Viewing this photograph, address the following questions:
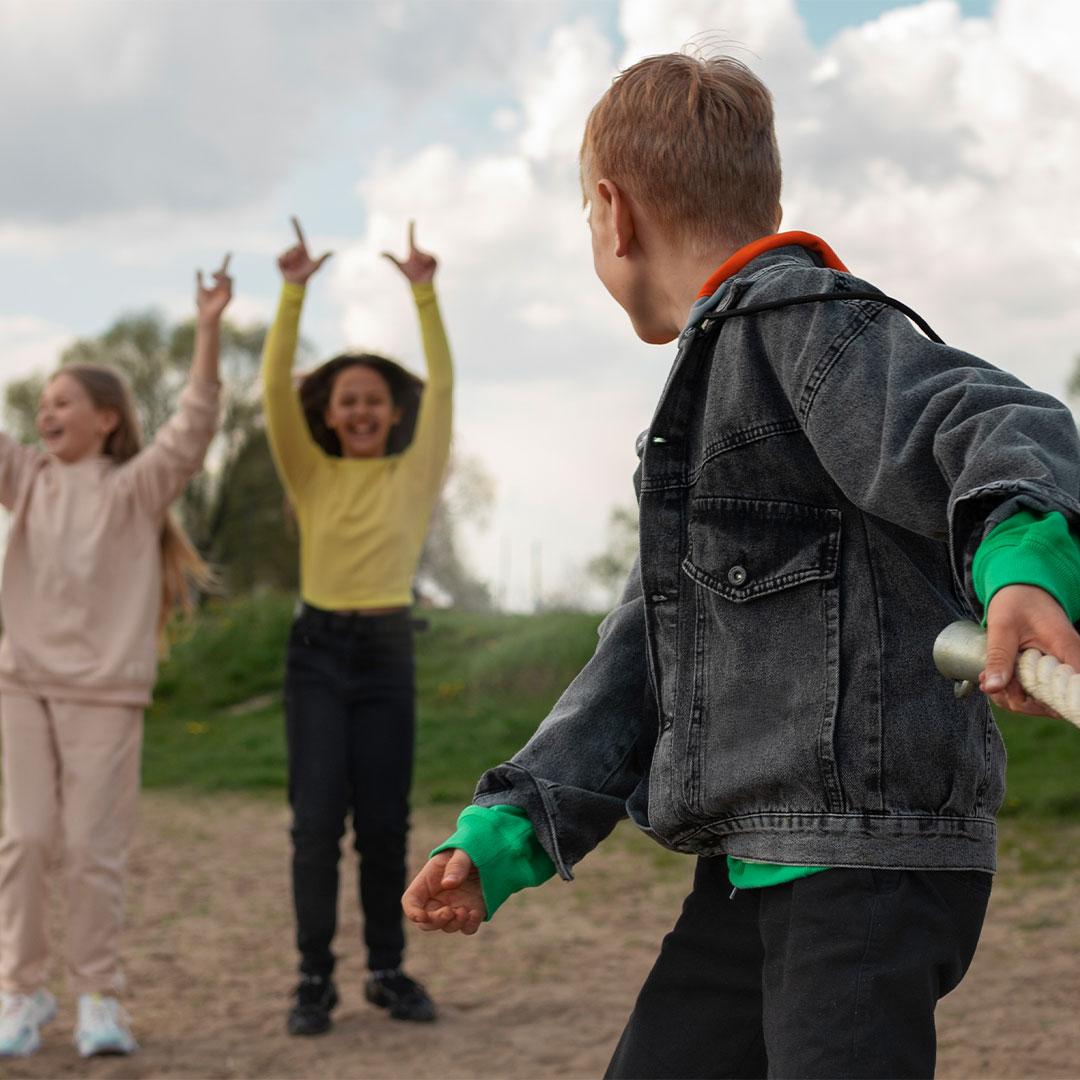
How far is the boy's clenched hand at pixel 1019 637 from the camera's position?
1269 mm

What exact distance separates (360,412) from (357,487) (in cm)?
27

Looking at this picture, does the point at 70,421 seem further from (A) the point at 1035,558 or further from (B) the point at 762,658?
(A) the point at 1035,558

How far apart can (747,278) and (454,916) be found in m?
0.87

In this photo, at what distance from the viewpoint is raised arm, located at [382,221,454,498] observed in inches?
196

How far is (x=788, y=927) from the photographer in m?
1.75

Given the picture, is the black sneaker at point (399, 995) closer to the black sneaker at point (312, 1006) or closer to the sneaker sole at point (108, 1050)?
the black sneaker at point (312, 1006)

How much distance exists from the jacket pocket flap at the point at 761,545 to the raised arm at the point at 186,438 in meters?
3.29

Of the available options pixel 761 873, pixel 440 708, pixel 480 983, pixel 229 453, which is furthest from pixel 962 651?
pixel 229 453

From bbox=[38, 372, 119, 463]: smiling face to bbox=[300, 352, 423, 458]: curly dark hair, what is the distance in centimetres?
69

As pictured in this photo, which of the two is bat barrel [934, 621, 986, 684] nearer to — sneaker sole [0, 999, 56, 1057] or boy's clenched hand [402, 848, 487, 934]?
boy's clenched hand [402, 848, 487, 934]

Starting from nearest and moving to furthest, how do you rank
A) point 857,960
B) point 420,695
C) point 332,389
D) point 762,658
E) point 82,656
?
point 857,960
point 762,658
point 82,656
point 332,389
point 420,695

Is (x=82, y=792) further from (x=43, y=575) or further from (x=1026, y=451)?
(x=1026, y=451)

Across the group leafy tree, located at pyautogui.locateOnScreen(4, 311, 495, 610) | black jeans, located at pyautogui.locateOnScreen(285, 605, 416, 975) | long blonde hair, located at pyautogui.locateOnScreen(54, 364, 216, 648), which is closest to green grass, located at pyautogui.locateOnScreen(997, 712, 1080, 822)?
black jeans, located at pyautogui.locateOnScreen(285, 605, 416, 975)

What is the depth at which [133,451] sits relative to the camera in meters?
5.20
